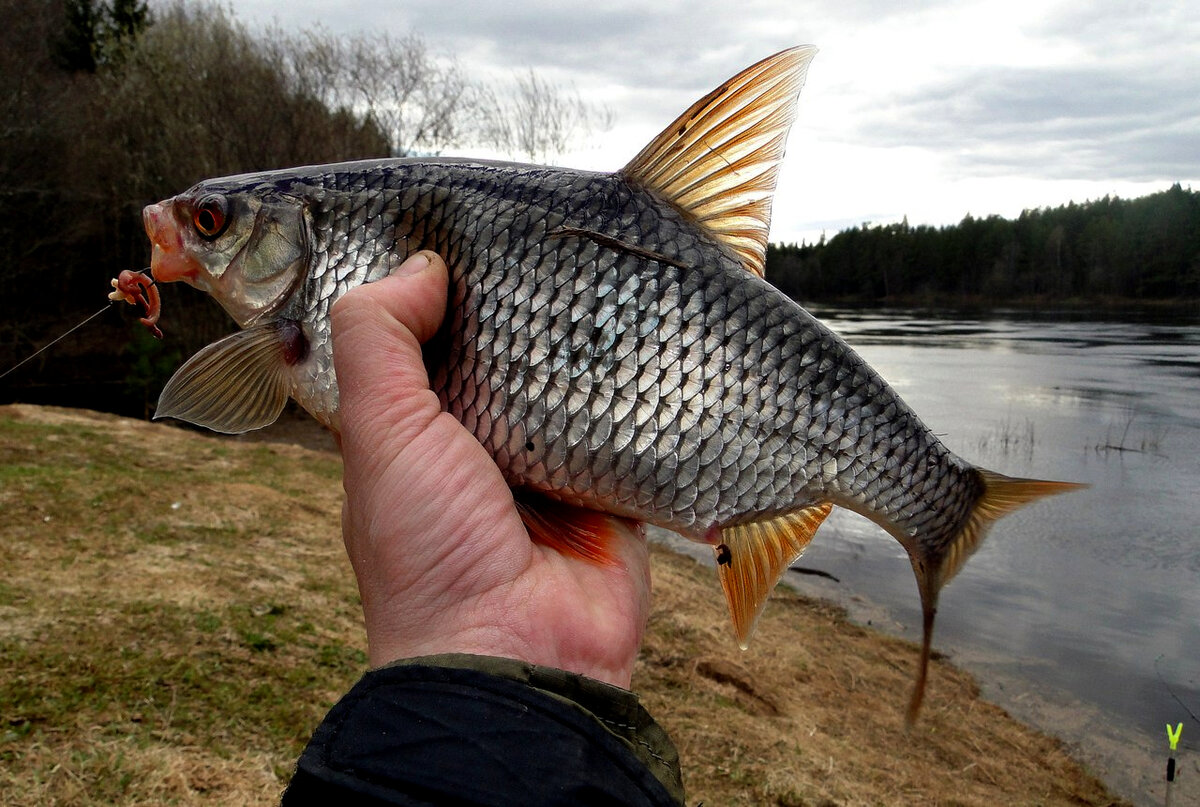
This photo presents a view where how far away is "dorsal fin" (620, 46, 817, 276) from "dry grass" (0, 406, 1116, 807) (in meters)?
3.83

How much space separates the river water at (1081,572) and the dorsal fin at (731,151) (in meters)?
0.89

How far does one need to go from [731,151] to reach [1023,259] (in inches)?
3349

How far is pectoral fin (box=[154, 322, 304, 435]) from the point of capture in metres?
2.34

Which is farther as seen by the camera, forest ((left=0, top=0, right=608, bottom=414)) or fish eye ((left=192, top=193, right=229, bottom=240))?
forest ((left=0, top=0, right=608, bottom=414))

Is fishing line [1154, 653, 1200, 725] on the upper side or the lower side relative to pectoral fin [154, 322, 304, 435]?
lower

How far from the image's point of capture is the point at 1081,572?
1681cm

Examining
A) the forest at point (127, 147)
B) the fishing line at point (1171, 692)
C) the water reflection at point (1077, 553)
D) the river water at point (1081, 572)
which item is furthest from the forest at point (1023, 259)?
the fishing line at point (1171, 692)

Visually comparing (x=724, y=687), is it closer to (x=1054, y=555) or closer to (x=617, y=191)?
(x=617, y=191)

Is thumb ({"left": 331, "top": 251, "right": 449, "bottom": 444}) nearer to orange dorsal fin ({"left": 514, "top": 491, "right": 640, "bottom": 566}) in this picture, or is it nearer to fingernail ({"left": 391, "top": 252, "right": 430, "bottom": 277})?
fingernail ({"left": 391, "top": 252, "right": 430, "bottom": 277})

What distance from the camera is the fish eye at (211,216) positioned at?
238 cm

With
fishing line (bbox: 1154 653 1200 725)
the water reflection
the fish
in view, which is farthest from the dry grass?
→ the fish

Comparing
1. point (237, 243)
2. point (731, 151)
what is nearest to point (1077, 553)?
point (731, 151)

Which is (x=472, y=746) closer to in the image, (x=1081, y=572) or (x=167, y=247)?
(x=167, y=247)

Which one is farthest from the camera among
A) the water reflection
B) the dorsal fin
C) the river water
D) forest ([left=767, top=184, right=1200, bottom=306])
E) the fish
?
forest ([left=767, top=184, right=1200, bottom=306])
